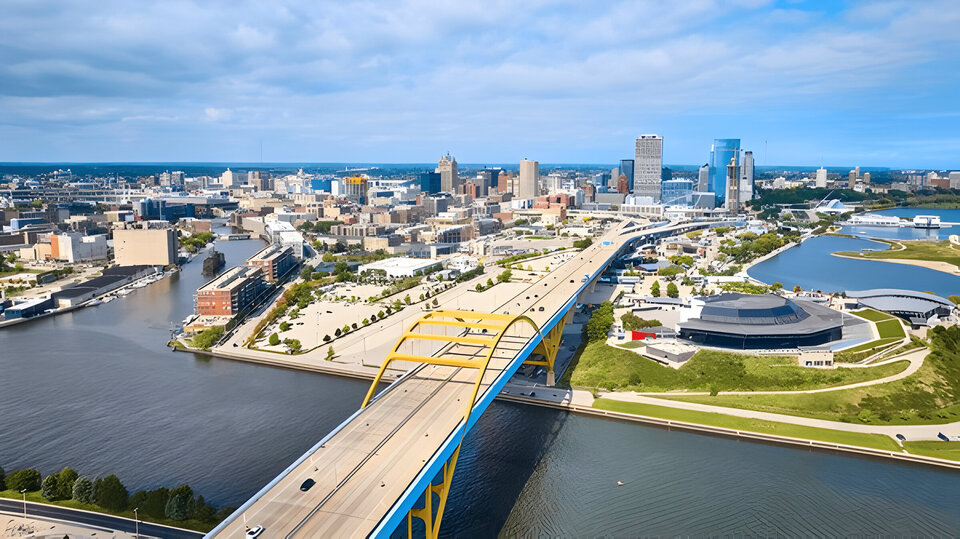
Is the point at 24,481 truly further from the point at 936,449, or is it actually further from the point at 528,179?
the point at 528,179

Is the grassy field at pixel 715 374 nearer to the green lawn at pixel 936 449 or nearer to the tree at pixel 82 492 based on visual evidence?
the green lawn at pixel 936 449

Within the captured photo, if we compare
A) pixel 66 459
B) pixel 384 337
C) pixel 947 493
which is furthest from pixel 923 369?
pixel 66 459

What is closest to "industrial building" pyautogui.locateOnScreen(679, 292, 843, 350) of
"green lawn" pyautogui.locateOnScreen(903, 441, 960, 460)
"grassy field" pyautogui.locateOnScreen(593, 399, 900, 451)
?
"grassy field" pyautogui.locateOnScreen(593, 399, 900, 451)

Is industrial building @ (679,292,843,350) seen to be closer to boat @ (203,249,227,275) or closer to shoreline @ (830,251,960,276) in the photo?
shoreline @ (830,251,960,276)

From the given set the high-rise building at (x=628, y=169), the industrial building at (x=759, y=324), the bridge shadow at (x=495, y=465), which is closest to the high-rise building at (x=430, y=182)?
the high-rise building at (x=628, y=169)

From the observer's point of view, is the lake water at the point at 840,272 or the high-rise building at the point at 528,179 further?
the high-rise building at the point at 528,179
